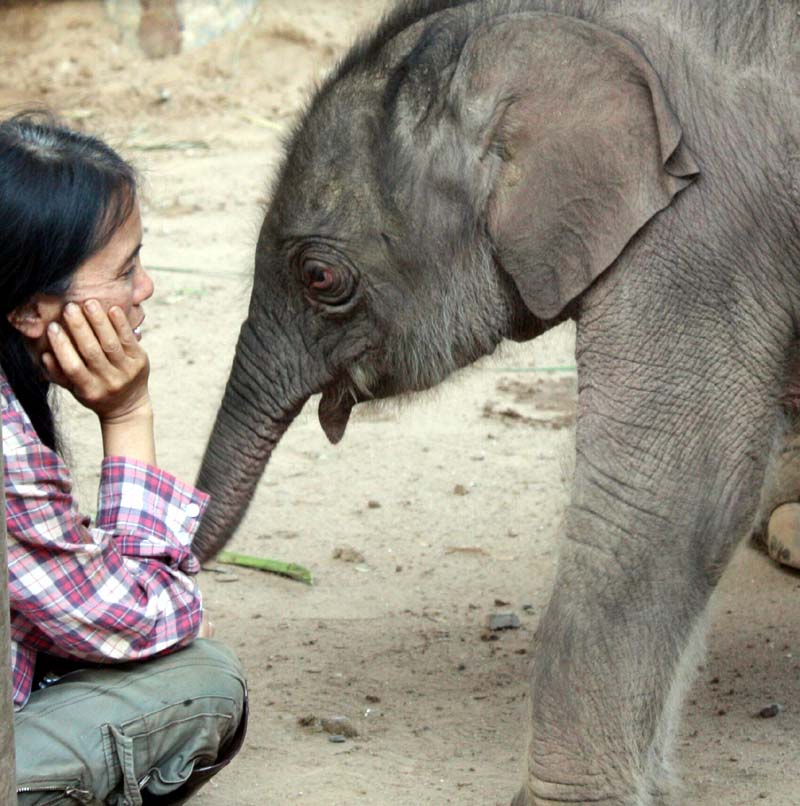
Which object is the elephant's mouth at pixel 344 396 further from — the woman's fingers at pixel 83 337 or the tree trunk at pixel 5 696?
the tree trunk at pixel 5 696

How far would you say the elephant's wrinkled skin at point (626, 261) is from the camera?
337cm

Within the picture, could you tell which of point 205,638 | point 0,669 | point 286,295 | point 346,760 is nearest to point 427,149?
point 286,295

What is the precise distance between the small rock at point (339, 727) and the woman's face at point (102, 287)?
4.90ft

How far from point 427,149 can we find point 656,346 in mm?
798

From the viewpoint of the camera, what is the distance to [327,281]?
13.2 ft

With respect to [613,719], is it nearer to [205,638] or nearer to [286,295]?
[205,638]

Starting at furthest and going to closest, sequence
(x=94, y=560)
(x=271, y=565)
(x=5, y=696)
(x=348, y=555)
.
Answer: (x=348, y=555) → (x=271, y=565) → (x=94, y=560) → (x=5, y=696)

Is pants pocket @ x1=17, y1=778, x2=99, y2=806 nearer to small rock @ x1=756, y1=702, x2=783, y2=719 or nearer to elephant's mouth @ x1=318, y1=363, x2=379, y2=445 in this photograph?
elephant's mouth @ x1=318, y1=363, x2=379, y2=445

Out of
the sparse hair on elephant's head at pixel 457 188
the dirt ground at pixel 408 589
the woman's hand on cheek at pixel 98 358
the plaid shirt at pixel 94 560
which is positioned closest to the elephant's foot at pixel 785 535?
the dirt ground at pixel 408 589

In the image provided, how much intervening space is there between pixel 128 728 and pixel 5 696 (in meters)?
0.83

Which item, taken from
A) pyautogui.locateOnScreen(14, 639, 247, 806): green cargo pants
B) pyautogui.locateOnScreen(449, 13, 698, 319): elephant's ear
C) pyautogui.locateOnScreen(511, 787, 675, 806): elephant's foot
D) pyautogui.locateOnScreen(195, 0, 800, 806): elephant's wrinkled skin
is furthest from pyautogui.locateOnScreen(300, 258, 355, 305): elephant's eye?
pyautogui.locateOnScreen(511, 787, 675, 806): elephant's foot

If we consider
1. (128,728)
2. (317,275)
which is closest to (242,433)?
(317,275)

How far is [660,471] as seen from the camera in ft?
11.1

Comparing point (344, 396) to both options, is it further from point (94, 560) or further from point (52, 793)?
point (52, 793)
